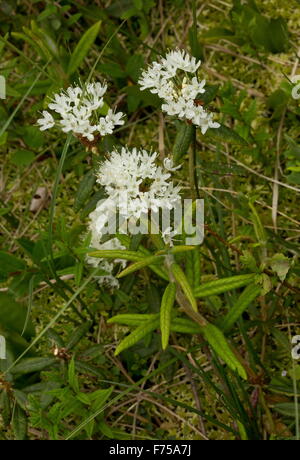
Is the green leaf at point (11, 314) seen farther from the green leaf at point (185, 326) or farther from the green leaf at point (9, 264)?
the green leaf at point (185, 326)

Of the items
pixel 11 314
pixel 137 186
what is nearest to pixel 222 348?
pixel 137 186

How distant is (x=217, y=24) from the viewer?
323 cm

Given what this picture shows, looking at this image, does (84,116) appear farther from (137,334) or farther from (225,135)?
(137,334)

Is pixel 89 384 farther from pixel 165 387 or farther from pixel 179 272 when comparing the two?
pixel 179 272

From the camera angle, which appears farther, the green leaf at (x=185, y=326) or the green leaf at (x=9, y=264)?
the green leaf at (x=9, y=264)

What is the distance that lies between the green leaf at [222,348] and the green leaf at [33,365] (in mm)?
702

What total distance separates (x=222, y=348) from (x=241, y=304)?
212 millimetres

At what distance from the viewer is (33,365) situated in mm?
2531

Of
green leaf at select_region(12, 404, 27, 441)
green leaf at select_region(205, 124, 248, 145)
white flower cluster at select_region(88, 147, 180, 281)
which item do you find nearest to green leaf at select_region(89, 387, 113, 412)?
green leaf at select_region(12, 404, 27, 441)

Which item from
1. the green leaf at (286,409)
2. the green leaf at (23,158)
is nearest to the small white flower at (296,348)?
the green leaf at (286,409)

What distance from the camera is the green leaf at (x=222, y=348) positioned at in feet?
7.17

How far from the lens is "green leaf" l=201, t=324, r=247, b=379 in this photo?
2.19 metres

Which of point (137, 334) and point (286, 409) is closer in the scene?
point (137, 334)

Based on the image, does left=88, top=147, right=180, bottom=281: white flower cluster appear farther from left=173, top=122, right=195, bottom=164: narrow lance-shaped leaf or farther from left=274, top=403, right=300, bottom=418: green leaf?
left=274, top=403, right=300, bottom=418: green leaf
